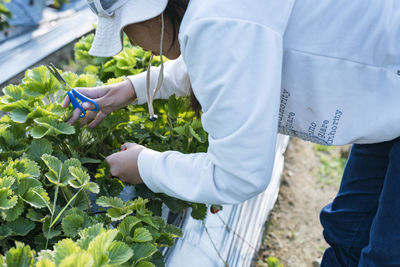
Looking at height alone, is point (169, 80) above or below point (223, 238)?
above

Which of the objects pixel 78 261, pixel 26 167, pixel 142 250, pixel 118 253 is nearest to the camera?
pixel 78 261

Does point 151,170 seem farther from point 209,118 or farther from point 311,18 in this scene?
point 311,18

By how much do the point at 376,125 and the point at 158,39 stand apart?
1.83 ft

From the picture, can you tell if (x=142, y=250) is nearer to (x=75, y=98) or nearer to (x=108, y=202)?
(x=108, y=202)

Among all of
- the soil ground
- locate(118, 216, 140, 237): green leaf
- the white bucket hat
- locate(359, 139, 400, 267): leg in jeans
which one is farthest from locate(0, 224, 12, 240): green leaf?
the soil ground

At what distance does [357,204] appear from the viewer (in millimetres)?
1445

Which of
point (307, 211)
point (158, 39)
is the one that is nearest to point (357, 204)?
point (158, 39)

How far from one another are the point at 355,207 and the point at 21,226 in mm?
1060

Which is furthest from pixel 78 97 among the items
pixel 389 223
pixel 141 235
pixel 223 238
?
pixel 389 223

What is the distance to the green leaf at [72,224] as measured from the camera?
0.91 m

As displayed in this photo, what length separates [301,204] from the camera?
2777 millimetres

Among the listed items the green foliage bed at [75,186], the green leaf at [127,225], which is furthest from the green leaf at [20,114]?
the green leaf at [127,225]

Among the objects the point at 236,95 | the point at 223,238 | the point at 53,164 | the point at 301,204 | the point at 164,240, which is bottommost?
the point at 301,204

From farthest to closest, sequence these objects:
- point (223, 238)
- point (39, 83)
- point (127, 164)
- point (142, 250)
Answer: point (223, 238) → point (39, 83) → point (127, 164) → point (142, 250)
